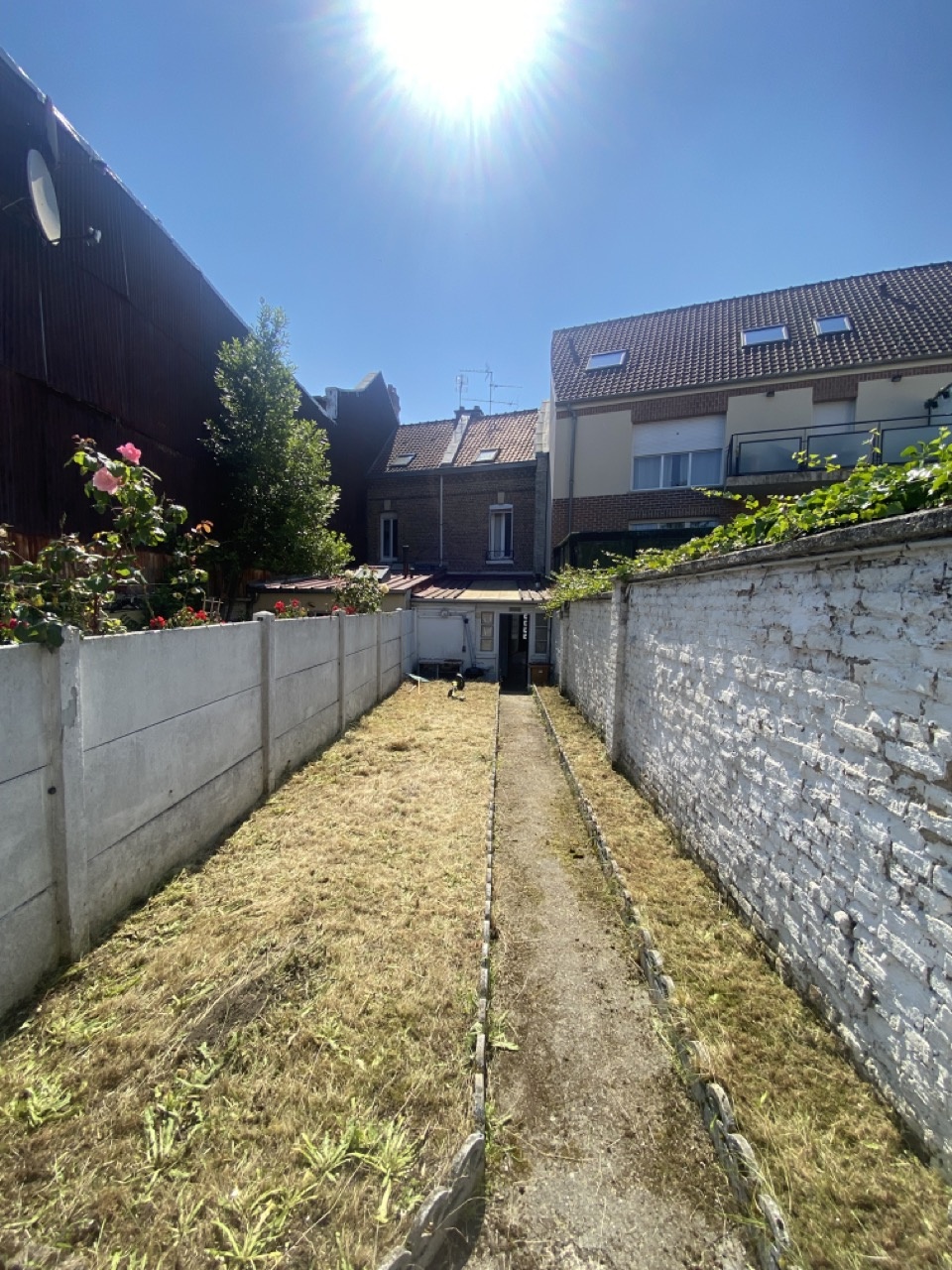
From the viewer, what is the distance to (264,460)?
12.1 metres

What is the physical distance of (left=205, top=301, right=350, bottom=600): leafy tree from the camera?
12.0 metres

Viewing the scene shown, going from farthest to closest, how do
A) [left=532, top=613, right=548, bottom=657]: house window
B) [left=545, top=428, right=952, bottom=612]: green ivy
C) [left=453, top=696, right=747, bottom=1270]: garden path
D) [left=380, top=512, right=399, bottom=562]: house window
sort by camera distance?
1. [left=380, top=512, right=399, bottom=562]: house window
2. [left=532, top=613, right=548, bottom=657]: house window
3. [left=545, top=428, right=952, bottom=612]: green ivy
4. [left=453, top=696, right=747, bottom=1270]: garden path

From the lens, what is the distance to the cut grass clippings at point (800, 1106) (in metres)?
1.45

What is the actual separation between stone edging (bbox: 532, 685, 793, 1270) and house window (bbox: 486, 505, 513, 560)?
1600 cm

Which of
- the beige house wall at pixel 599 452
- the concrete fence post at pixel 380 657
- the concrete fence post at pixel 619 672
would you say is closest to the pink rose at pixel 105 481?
the concrete fence post at pixel 619 672

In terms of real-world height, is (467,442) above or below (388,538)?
above

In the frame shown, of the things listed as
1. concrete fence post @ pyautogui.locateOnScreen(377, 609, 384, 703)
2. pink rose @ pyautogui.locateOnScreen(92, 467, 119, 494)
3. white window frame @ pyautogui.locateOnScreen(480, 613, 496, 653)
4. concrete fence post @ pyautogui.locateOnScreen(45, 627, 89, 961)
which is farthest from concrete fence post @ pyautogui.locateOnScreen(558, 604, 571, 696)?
concrete fence post @ pyautogui.locateOnScreen(45, 627, 89, 961)

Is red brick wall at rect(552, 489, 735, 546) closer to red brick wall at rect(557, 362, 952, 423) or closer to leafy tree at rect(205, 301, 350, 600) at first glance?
red brick wall at rect(557, 362, 952, 423)

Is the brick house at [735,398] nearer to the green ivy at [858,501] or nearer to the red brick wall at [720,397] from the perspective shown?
the red brick wall at [720,397]

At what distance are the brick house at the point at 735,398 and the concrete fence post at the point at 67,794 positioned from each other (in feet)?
38.8

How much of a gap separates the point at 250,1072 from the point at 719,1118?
5.71 ft

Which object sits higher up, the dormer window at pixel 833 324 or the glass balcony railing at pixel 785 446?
the dormer window at pixel 833 324

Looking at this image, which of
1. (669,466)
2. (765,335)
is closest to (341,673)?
(669,466)

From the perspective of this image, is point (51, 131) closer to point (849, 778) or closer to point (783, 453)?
point (849, 778)
